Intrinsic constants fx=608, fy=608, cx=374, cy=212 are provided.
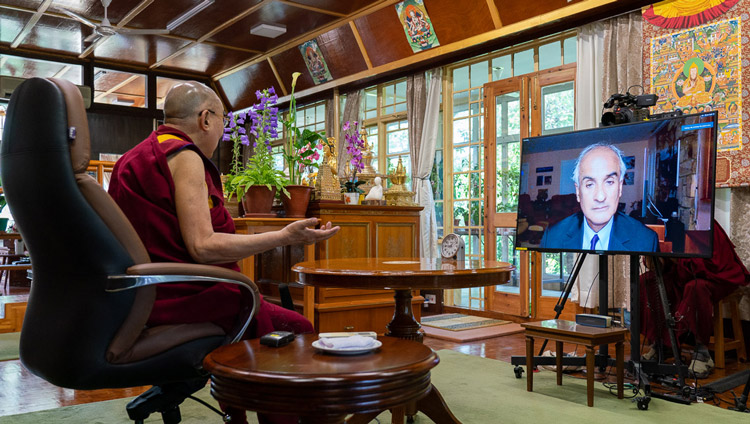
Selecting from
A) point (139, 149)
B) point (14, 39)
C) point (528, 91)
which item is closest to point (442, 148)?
point (528, 91)

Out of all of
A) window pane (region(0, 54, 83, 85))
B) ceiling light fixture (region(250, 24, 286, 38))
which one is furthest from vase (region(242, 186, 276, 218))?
window pane (region(0, 54, 83, 85))

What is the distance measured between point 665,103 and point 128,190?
13.0ft

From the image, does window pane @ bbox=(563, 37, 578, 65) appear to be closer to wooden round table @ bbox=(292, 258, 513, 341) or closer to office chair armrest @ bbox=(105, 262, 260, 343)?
wooden round table @ bbox=(292, 258, 513, 341)

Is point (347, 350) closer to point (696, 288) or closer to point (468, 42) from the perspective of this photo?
point (696, 288)

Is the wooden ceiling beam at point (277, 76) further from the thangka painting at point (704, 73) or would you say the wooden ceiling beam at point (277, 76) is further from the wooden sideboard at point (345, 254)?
the thangka painting at point (704, 73)

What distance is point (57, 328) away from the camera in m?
1.38

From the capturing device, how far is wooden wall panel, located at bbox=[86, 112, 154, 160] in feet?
30.4

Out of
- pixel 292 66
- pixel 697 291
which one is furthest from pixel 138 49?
pixel 697 291

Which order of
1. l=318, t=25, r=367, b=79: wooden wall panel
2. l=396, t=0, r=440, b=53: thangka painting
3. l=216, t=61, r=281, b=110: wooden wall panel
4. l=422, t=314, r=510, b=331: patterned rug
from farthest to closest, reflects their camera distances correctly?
l=216, t=61, r=281, b=110: wooden wall panel < l=318, t=25, r=367, b=79: wooden wall panel < l=396, t=0, r=440, b=53: thangka painting < l=422, t=314, r=510, b=331: patterned rug

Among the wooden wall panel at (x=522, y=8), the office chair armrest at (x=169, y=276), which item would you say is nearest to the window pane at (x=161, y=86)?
the wooden wall panel at (x=522, y=8)

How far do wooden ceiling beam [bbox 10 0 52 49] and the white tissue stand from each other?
6.42m

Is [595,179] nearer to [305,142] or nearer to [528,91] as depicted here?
[305,142]

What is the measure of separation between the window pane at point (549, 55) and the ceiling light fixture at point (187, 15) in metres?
3.41

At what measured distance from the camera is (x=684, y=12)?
4273mm
